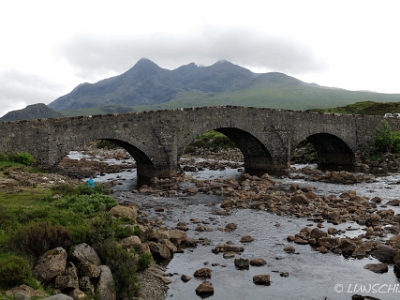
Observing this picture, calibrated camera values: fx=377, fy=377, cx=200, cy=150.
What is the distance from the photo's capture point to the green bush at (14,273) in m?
7.50

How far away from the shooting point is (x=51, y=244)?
9430 millimetres

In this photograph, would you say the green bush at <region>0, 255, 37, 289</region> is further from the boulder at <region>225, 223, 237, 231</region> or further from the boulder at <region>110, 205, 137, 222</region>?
the boulder at <region>225, 223, 237, 231</region>

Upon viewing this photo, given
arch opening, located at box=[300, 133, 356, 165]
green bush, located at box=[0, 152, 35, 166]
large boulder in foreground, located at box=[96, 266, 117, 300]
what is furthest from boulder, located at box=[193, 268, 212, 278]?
arch opening, located at box=[300, 133, 356, 165]

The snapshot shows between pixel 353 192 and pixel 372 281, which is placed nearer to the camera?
pixel 372 281

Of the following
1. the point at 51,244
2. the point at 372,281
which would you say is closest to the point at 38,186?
the point at 51,244

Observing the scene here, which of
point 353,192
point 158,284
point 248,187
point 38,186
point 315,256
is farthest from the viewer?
point 248,187

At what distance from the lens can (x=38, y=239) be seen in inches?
369

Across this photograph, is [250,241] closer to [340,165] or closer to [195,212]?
[195,212]

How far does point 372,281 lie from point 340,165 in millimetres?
32798

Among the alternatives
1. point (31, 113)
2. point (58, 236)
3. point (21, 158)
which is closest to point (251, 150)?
point (21, 158)

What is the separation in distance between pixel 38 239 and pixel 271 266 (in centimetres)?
678

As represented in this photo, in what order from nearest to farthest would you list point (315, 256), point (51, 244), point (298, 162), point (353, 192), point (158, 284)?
point (51, 244)
point (158, 284)
point (315, 256)
point (353, 192)
point (298, 162)

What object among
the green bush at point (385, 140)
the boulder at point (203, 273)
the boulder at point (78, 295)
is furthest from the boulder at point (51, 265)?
the green bush at point (385, 140)

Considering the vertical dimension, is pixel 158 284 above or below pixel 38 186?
below
